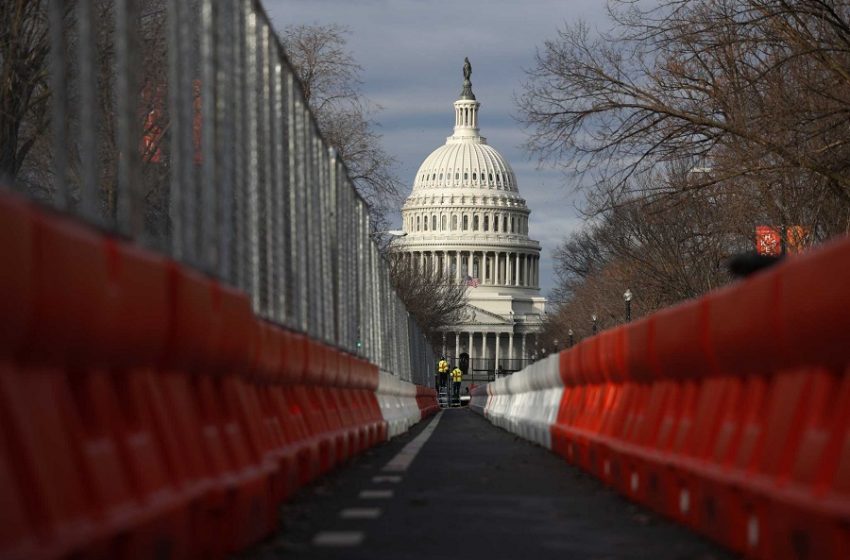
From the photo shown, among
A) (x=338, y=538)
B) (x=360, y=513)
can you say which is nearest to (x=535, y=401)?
(x=360, y=513)

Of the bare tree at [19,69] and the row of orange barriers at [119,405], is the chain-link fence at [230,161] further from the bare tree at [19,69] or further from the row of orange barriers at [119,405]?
the bare tree at [19,69]

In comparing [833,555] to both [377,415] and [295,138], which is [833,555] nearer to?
[295,138]

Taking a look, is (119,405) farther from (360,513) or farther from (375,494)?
(375,494)

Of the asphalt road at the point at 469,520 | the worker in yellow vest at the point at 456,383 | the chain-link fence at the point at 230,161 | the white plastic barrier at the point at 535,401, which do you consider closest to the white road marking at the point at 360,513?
the asphalt road at the point at 469,520

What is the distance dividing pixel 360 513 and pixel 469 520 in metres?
0.66

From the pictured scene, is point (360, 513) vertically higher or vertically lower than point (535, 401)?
lower

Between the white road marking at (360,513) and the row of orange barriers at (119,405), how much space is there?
41cm

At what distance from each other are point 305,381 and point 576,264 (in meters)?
112

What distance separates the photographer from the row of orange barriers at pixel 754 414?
578 centimetres

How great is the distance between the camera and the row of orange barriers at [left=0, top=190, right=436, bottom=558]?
Answer: 14.8 ft

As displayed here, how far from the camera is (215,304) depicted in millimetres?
7453

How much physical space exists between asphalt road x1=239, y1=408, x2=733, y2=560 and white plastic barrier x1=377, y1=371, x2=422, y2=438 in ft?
28.1

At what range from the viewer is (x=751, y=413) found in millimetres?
7293

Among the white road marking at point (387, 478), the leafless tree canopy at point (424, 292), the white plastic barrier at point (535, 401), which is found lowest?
the white road marking at point (387, 478)
